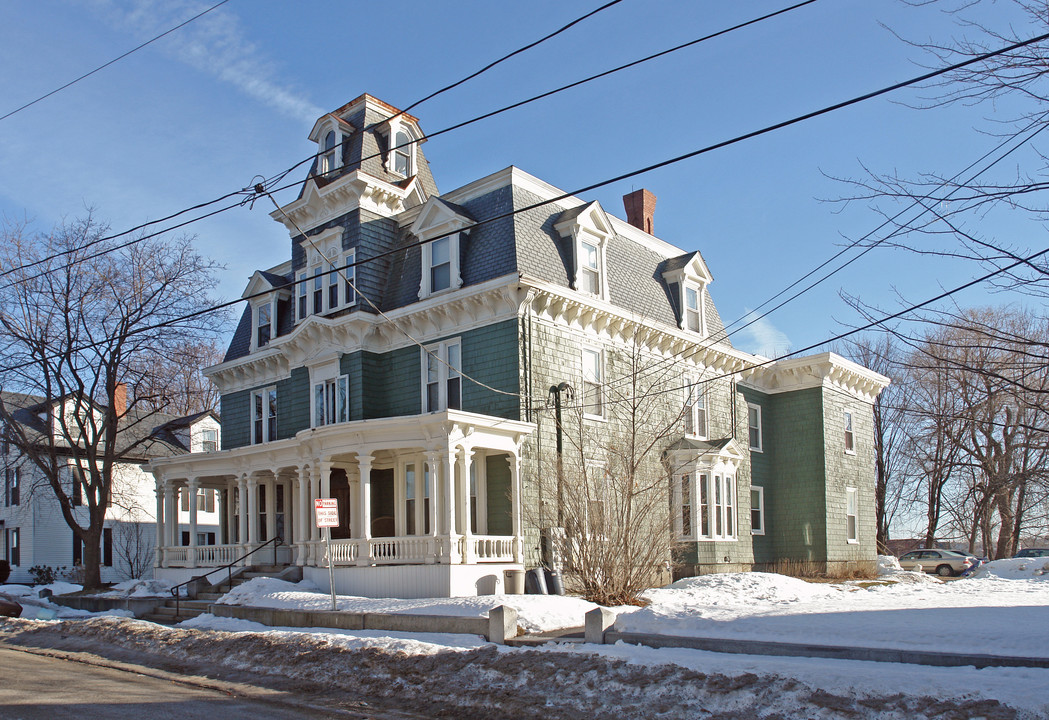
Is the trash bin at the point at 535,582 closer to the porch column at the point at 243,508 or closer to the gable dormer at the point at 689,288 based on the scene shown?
the porch column at the point at 243,508

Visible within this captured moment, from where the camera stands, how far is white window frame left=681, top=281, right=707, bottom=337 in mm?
26938

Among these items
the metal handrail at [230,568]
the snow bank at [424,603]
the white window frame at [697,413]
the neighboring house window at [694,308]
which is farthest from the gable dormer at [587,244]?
the metal handrail at [230,568]

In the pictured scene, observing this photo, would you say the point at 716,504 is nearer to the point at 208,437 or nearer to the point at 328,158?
the point at 328,158

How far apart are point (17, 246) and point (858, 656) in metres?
24.8

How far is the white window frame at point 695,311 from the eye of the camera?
26938mm

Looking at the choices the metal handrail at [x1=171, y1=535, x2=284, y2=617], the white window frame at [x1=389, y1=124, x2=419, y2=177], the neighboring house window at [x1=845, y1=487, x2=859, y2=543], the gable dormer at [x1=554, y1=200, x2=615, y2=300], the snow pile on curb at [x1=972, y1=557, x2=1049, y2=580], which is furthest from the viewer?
the snow pile on curb at [x1=972, y1=557, x2=1049, y2=580]

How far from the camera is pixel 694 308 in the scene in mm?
27703

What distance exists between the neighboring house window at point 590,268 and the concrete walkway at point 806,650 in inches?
461

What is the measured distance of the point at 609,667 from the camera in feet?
34.9

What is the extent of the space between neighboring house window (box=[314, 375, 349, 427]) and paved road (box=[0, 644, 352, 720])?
1077cm

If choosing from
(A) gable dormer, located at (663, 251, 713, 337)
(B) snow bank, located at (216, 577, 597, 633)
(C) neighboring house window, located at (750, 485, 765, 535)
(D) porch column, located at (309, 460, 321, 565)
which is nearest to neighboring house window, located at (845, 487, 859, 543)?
(C) neighboring house window, located at (750, 485, 765, 535)

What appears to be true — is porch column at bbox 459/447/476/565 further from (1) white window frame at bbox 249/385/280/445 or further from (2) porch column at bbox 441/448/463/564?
(1) white window frame at bbox 249/385/280/445

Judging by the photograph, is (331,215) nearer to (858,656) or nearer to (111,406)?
(111,406)

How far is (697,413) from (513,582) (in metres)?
9.70
